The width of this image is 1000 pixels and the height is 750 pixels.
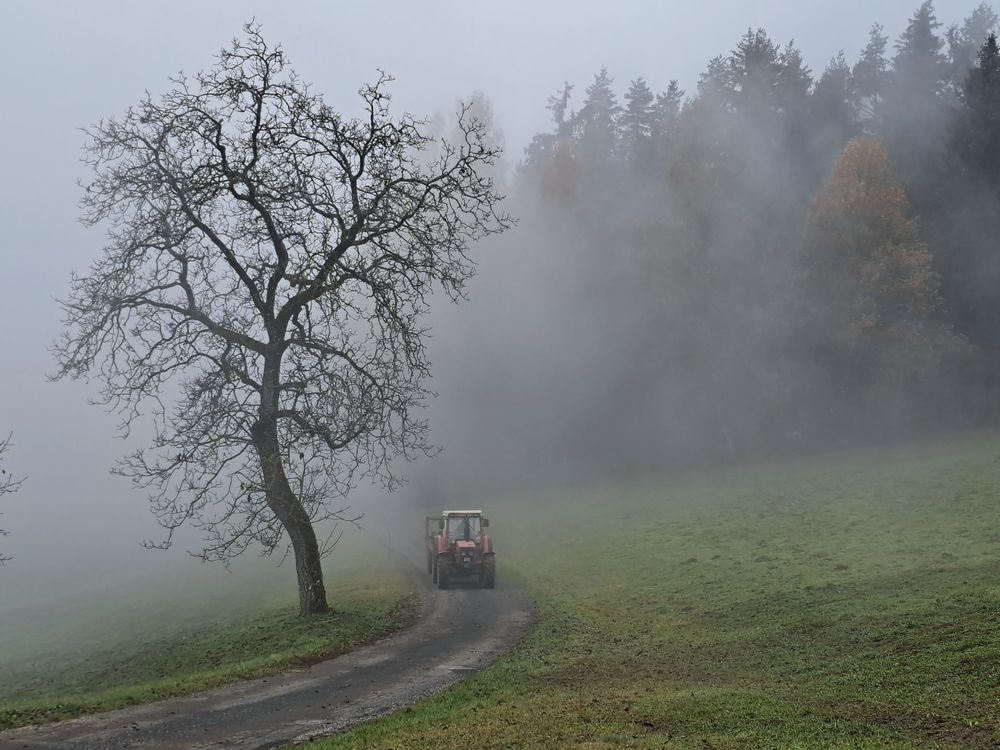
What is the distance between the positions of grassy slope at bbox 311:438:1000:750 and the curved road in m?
0.95

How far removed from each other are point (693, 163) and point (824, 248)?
32.2 ft

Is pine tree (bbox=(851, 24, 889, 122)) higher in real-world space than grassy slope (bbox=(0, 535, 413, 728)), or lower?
higher

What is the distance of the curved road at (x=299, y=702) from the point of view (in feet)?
39.2

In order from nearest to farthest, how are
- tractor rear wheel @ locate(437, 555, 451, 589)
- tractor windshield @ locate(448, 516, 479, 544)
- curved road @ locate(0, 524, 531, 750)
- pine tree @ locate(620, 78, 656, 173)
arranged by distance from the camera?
1. curved road @ locate(0, 524, 531, 750)
2. tractor rear wheel @ locate(437, 555, 451, 589)
3. tractor windshield @ locate(448, 516, 479, 544)
4. pine tree @ locate(620, 78, 656, 173)

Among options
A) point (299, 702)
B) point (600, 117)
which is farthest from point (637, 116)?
point (299, 702)

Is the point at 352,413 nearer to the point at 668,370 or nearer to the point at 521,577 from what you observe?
the point at 521,577

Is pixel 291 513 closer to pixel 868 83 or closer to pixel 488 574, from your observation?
pixel 488 574

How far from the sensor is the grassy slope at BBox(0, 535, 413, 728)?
16062 mm

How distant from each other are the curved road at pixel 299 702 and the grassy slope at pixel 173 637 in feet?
3.12

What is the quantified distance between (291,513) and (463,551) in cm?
912

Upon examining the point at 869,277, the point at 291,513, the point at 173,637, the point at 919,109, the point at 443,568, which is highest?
the point at 919,109

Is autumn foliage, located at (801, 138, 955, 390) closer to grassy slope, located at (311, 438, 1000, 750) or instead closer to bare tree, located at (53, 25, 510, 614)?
grassy slope, located at (311, 438, 1000, 750)

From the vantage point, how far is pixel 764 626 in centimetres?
1797

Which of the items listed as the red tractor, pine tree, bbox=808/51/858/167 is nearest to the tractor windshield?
the red tractor
